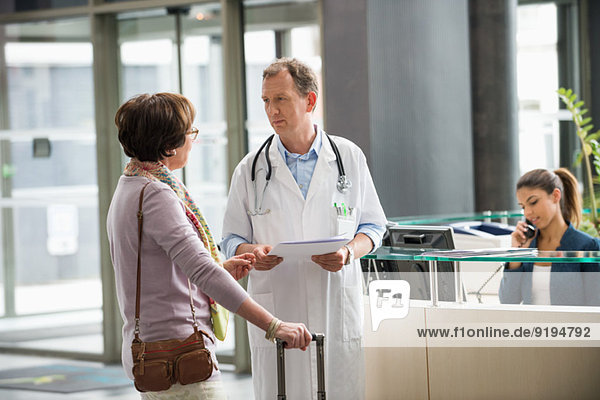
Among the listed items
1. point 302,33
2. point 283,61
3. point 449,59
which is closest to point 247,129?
point 302,33

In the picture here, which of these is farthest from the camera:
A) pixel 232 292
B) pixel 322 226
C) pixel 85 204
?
pixel 85 204

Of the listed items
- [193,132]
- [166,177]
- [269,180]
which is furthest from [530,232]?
[166,177]

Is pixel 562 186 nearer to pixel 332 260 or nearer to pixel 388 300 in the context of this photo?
pixel 388 300

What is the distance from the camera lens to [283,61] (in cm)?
292

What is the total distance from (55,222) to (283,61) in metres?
4.58

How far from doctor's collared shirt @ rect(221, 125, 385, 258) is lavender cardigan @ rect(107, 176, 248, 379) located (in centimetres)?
76

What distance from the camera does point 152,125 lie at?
2156mm

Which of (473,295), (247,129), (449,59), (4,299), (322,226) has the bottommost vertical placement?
(4,299)

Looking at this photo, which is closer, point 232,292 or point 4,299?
point 232,292

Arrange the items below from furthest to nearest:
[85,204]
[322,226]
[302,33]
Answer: [85,204]
[302,33]
[322,226]

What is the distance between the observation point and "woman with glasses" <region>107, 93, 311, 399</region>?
2.10m

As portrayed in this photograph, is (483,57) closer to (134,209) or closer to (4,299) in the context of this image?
(4,299)

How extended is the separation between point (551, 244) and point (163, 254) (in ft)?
7.78

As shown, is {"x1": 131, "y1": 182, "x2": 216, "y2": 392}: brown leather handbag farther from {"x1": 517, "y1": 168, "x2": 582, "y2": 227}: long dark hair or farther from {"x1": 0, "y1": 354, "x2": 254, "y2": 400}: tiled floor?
{"x1": 0, "y1": 354, "x2": 254, "y2": 400}: tiled floor
